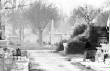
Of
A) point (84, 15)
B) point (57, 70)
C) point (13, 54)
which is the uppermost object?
point (84, 15)

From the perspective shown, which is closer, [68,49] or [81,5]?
[68,49]

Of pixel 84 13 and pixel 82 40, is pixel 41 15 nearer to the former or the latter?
pixel 84 13

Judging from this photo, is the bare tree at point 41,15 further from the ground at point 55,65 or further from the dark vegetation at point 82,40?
Answer: the ground at point 55,65

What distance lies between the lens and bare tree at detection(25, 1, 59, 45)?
2303 inches

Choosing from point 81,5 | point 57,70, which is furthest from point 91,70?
point 81,5

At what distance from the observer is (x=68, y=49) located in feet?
110

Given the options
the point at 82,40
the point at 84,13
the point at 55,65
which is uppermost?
the point at 84,13

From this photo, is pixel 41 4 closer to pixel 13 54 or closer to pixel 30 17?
pixel 30 17

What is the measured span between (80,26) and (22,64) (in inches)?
886

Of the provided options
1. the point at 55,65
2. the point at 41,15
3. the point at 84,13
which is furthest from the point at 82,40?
the point at 41,15

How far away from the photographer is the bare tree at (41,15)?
58500 mm

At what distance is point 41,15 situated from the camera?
5888 cm

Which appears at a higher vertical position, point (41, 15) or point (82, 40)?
point (41, 15)

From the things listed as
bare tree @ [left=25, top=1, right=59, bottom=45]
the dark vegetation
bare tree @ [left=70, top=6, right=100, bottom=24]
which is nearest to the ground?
the dark vegetation
